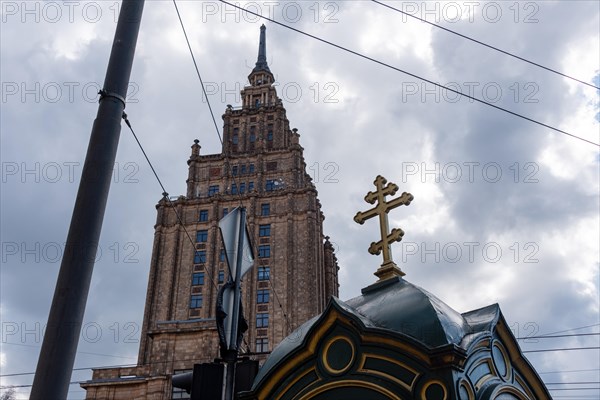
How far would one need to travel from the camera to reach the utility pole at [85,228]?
149 inches

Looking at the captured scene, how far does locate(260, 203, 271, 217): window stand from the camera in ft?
243

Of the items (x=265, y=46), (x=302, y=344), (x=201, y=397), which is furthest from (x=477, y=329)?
(x=265, y=46)

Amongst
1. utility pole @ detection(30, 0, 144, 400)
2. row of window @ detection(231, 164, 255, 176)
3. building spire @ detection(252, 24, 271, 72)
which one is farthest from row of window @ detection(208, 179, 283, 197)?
utility pole @ detection(30, 0, 144, 400)

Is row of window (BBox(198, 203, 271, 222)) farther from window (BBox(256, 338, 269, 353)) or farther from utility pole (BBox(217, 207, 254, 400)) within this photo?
utility pole (BBox(217, 207, 254, 400))

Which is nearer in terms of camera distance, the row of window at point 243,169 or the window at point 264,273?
the window at point 264,273

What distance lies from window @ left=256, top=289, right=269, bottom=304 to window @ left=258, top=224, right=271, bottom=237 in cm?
740

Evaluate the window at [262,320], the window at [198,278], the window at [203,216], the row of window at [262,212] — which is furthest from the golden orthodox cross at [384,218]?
Answer: the window at [203,216]

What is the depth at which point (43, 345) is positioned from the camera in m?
3.88

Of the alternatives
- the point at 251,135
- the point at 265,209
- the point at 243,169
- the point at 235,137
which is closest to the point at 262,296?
the point at 265,209

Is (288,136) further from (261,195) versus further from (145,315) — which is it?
(145,315)

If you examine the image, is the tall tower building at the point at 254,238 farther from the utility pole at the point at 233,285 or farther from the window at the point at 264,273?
the utility pole at the point at 233,285

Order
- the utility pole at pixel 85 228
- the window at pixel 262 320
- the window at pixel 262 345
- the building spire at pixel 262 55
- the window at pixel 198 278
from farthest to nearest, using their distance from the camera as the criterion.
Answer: the building spire at pixel 262 55, the window at pixel 198 278, the window at pixel 262 320, the window at pixel 262 345, the utility pole at pixel 85 228

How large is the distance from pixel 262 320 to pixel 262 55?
162 feet

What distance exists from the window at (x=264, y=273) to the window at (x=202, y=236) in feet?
26.9
